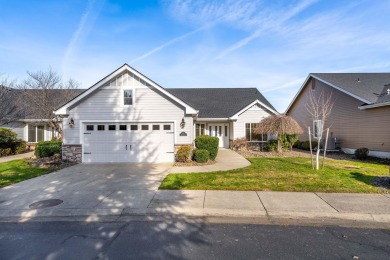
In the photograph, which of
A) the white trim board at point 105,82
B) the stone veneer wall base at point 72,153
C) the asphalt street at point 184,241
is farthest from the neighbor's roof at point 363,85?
the stone veneer wall base at point 72,153

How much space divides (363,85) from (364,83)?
62 cm

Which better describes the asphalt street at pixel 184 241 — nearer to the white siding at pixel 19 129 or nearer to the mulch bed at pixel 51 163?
the mulch bed at pixel 51 163

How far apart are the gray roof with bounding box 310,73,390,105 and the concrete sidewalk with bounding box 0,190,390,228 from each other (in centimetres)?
1231

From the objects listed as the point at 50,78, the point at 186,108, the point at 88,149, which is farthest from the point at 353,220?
the point at 50,78

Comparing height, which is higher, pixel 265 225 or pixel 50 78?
pixel 50 78

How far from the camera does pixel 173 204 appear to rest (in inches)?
A: 251

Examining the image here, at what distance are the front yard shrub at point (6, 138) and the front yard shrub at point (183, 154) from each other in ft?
45.9

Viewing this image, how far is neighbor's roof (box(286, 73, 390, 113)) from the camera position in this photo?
16.3m

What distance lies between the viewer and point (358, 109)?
17422 millimetres

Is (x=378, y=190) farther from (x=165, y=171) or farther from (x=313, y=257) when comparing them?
(x=165, y=171)

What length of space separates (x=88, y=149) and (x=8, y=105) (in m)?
9.14

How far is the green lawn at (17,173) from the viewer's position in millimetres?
9477

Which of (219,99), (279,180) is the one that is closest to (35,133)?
(219,99)

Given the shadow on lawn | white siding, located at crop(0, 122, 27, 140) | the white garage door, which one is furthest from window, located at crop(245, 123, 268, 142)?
white siding, located at crop(0, 122, 27, 140)
